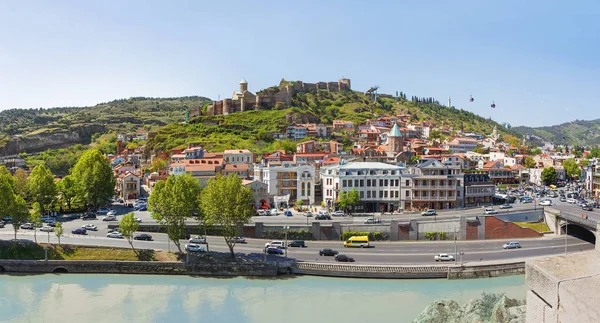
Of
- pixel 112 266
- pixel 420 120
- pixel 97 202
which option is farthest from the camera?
pixel 420 120

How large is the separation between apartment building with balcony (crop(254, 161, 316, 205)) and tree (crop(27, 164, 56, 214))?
52.5ft

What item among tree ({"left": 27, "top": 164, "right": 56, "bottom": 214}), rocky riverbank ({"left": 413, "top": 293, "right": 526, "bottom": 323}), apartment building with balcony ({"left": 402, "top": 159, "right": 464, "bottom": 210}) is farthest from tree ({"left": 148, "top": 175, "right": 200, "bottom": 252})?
apartment building with balcony ({"left": 402, "top": 159, "right": 464, "bottom": 210})

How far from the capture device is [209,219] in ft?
82.4

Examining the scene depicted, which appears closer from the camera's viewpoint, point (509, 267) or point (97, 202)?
point (509, 267)

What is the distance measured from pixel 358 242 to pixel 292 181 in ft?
42.9

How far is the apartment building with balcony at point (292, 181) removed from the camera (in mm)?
38969

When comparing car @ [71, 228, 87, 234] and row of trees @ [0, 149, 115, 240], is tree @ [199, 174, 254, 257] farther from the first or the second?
row of trees @ [0, 149, 115, 240]

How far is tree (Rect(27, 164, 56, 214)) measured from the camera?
33.5 metres

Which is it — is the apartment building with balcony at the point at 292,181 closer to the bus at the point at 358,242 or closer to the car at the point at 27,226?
the bus at the point at 358,242

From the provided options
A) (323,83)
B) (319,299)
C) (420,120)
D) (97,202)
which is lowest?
(319,299)

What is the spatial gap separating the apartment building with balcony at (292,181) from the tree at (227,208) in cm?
1360

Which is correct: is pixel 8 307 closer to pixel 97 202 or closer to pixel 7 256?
pixel 7 256

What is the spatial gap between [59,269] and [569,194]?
4563cm

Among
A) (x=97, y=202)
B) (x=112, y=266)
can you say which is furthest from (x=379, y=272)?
(x=97, y=202)
